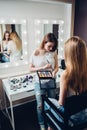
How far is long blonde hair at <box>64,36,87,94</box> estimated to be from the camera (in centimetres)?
118

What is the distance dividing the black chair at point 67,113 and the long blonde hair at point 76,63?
12 centimetres

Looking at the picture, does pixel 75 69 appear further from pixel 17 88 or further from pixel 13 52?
pixel 13 52

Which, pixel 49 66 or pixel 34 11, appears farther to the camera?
pixel 34 11

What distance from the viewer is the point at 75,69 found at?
Result: 1185 mm

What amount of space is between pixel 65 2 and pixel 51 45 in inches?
37.0

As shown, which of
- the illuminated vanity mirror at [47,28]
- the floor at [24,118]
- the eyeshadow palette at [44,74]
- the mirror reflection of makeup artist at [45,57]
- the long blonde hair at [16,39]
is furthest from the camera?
the illuminated vanity mirror at [47,28]

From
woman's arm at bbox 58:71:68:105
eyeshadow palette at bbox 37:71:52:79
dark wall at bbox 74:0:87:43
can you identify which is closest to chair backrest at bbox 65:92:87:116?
woman's arm at bbox 58:71:68:105

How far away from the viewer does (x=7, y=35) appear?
7.03 feet

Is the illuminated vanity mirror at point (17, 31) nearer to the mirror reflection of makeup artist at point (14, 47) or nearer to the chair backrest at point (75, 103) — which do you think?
the mirror reflection of makeup artist at point (14, 47)

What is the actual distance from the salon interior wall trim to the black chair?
0.99 m

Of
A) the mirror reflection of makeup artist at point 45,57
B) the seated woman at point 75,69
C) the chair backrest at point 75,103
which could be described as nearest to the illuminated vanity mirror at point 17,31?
the mirror reflection of makeup artist at point 45,57

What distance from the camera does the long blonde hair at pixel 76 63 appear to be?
3.87 feet

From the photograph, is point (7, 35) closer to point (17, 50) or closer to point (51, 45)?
point (17, 50)

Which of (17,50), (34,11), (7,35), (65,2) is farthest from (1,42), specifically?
(65,2)
